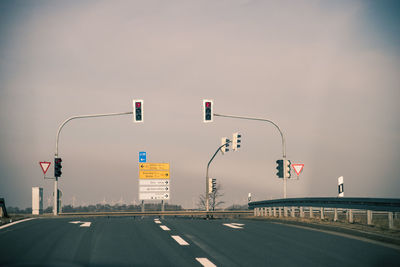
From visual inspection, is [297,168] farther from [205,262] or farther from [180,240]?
[205,262]

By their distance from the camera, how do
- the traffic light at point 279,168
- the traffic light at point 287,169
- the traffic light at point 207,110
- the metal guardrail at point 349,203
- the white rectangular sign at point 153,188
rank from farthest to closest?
the white rectangular sign at point 153,188
the traffic light at point 279,168
the traffic light at point 287,169
the traffic light at point 207,110
the metal guardrail at point 349,203

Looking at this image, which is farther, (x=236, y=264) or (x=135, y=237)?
(x=135, y=237)

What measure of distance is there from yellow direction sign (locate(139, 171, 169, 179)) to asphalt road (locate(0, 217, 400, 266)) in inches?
1394

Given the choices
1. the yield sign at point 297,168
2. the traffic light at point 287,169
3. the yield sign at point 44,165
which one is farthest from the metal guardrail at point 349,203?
the yield sign at point 44,165

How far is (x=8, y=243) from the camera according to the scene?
10.1 meters

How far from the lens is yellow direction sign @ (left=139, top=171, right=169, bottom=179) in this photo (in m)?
48.3

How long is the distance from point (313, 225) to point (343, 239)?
142 inches

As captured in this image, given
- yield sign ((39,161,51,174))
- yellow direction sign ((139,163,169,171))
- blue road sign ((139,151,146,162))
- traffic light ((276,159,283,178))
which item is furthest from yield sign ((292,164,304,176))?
blue road sign ((139,151,146,162))

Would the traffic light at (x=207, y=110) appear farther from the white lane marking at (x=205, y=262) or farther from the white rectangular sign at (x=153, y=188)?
the white lane marking at (x=205, y=262)

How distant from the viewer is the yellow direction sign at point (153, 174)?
159ft

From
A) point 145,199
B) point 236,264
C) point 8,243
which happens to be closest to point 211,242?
point 236,264

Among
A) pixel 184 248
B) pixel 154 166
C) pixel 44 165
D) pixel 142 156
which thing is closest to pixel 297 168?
pixel 44 165

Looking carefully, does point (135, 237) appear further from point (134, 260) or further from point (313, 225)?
point (313, 225)

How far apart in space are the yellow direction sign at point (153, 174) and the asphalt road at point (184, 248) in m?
35.4
